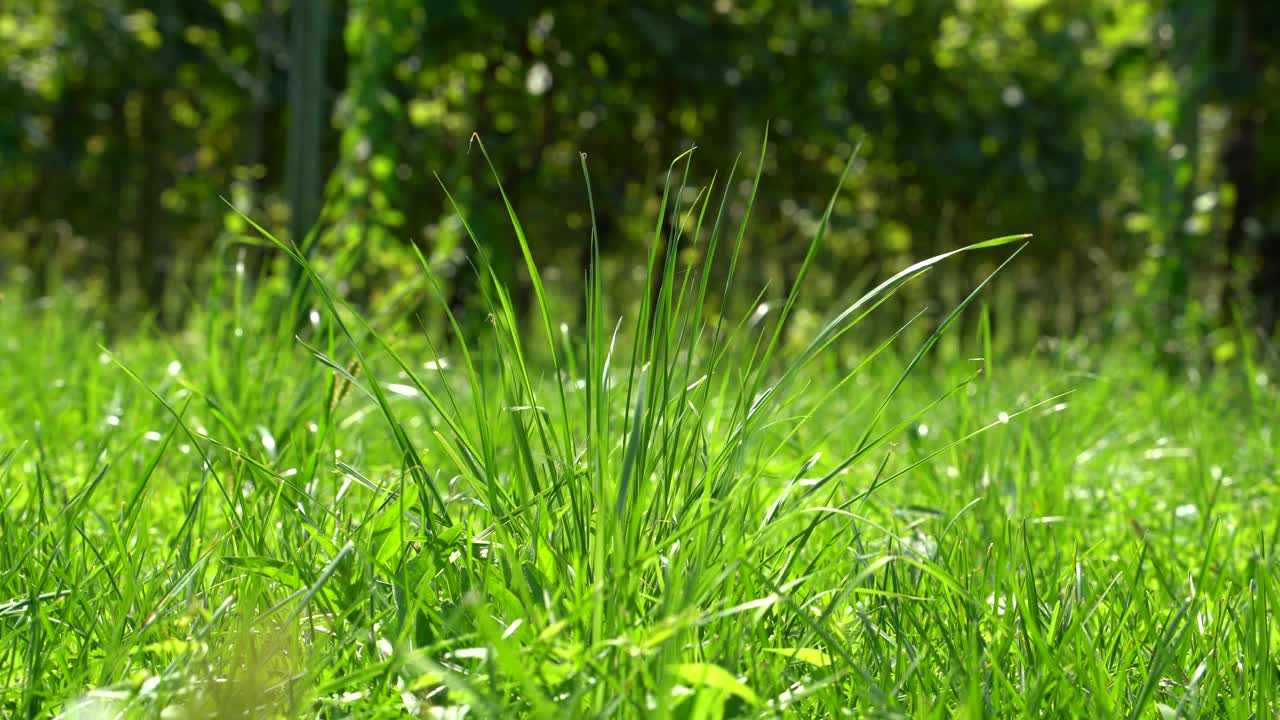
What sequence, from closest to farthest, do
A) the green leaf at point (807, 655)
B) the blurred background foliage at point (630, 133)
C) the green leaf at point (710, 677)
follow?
the green leaf at point (710, 677), the green leaf at point (807, 655), the blurred background foliage at point (630, 133)

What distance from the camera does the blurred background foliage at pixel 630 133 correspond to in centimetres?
535

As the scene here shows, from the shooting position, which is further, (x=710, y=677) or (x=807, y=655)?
(x=807, y=655)

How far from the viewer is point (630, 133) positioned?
759 centimetres

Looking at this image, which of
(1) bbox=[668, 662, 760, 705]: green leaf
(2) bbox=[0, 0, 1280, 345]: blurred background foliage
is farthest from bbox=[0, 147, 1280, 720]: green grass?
(2) bbox=[0, 0, 1280, 345]: blurred background foliage

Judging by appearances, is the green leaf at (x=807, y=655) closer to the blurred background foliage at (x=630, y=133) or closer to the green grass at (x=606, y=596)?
the green grass at (x=606, y=596)

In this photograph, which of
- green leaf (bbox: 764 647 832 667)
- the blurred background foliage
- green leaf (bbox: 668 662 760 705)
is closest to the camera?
green leaf (bbox: 668 662 760 705)

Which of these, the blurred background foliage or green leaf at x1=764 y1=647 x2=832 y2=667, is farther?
the blurred background foliage

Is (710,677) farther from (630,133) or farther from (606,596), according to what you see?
(630,133)

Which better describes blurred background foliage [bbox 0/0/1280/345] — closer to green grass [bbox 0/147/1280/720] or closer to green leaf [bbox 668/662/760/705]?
green grass [bbox 0/147/1280/720]

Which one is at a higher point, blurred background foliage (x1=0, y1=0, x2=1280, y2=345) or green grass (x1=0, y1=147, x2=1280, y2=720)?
green grass (x1=0, y1=147, x2=1280, y2=720)

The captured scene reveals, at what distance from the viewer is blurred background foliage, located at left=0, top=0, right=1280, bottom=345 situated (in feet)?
17.5

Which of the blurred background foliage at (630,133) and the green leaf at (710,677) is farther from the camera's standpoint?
the blurred background foliage at (630,133)

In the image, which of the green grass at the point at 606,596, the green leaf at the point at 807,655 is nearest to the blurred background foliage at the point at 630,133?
the green grass at the point at 606,596

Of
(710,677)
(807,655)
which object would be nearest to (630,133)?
(807,655)
